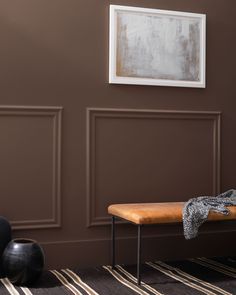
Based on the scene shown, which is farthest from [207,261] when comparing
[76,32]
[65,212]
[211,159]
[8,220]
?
[76,32]

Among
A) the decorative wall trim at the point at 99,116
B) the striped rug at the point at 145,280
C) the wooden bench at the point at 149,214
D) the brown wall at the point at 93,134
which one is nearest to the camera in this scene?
the striped rug at the point at 145,280

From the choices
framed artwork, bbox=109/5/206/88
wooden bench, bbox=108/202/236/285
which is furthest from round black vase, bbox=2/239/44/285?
framed artwork, bbox=109/5/206/88

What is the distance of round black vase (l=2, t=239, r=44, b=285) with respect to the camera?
359 centimetres

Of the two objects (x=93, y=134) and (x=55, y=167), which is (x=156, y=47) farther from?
(x=55, y=167)

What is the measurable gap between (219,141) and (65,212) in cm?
140

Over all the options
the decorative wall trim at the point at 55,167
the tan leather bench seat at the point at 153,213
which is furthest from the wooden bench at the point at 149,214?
the decorative wall trim at the point at 55,167

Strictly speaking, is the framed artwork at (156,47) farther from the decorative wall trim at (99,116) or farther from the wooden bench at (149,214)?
the wooden bench at (149,214)

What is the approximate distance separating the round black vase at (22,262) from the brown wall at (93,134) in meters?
0.39

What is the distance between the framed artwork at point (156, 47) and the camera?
4.26 meters

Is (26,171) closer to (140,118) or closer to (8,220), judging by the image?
(8,220)

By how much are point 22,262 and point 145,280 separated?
86 cm

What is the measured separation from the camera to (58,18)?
411 centimetres

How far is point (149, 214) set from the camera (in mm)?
3740

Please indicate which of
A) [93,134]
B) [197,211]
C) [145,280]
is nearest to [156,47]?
[93,134]
